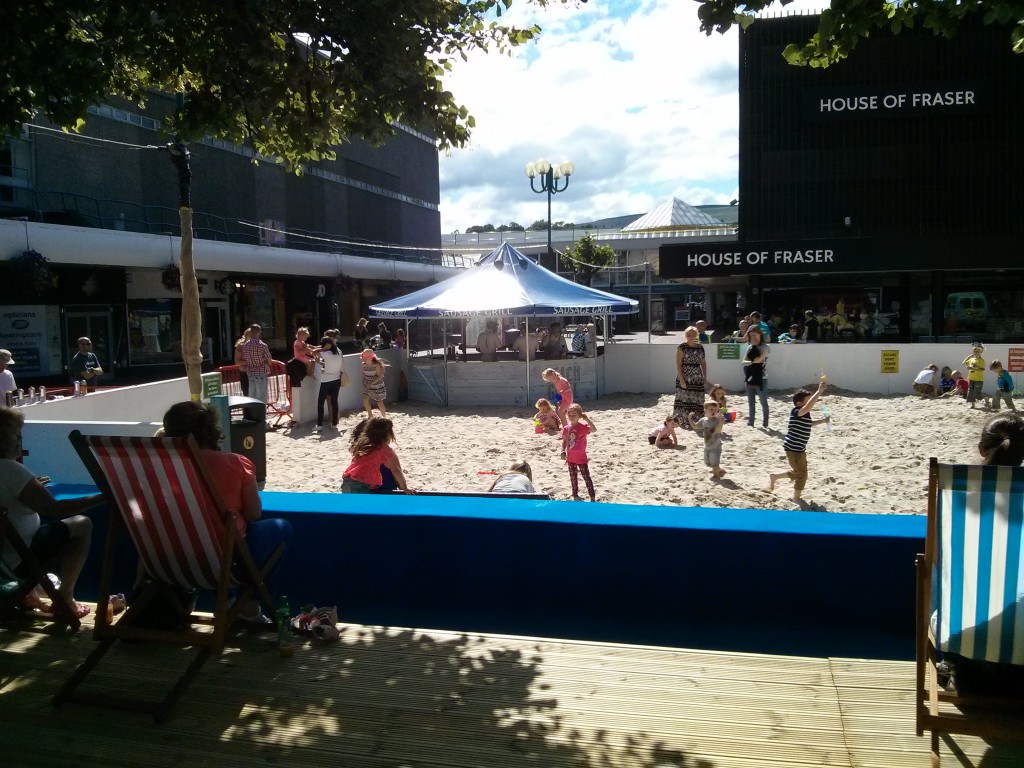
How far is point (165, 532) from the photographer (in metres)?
3.17

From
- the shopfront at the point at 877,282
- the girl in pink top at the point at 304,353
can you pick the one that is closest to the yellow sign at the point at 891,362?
the shopfront at the point at 877,282

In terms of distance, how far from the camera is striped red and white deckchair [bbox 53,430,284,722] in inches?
118

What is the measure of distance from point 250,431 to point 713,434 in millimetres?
4929

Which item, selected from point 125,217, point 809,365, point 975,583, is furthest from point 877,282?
point 975,583

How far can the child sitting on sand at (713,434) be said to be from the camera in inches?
357

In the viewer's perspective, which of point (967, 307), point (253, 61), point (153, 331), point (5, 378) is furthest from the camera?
point (967, 307)

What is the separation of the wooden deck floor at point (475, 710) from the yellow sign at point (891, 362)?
14.5m

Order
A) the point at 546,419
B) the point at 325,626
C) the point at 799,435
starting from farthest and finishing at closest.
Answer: the point at 546,419, the point at 799,435, the point at 325,626

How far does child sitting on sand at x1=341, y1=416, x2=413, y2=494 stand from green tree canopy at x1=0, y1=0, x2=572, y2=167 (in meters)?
2.07

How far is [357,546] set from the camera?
4.11m

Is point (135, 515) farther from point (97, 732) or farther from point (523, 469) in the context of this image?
point (523, 469)

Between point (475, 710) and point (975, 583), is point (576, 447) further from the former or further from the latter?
point (975, 583)

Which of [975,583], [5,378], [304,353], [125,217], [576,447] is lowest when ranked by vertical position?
[576,447]

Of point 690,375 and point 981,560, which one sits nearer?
point 981,560
